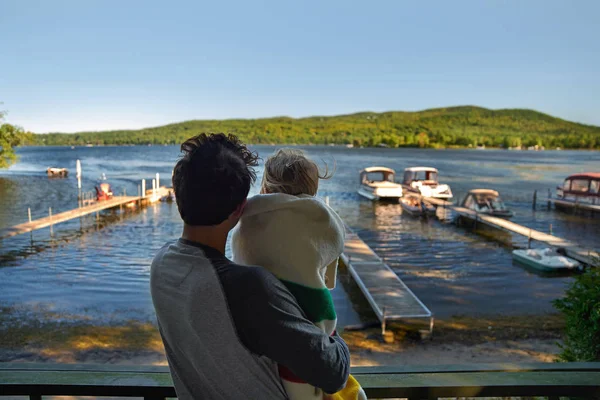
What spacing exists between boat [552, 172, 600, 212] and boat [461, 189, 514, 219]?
6981 millimetres

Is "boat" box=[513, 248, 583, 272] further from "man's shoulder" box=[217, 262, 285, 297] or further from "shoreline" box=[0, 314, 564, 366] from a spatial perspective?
"man's shoulder" box=[217, 262, 285, 297]

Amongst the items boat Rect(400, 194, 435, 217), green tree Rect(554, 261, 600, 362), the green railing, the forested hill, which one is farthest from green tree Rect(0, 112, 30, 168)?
the forested hill

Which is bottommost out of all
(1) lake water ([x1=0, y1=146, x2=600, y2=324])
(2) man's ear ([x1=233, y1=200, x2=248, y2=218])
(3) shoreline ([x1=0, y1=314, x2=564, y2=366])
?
(1) lake water ([x1=0, y1=146, x2=600, y2=324])

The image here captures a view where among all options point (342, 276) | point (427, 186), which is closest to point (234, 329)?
point (342, 276)

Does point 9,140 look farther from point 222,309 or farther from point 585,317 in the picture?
point 222,309

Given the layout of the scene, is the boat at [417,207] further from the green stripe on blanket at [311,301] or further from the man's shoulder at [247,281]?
the man's shoulder at [247,281]

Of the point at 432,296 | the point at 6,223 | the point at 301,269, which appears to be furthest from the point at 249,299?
the point at 6,223

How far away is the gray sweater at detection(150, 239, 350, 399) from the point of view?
3.31ft

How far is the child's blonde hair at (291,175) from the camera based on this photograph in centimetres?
134

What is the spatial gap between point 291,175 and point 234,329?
49 centimetres

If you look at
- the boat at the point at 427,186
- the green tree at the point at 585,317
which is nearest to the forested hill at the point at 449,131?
the boat at the point at 427,186

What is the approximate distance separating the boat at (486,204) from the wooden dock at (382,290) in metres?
13.6

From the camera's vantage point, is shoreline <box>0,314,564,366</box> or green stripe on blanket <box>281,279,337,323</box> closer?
green stripe on blanket <box>281,279,337,323</box>

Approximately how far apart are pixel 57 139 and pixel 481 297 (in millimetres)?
158973
